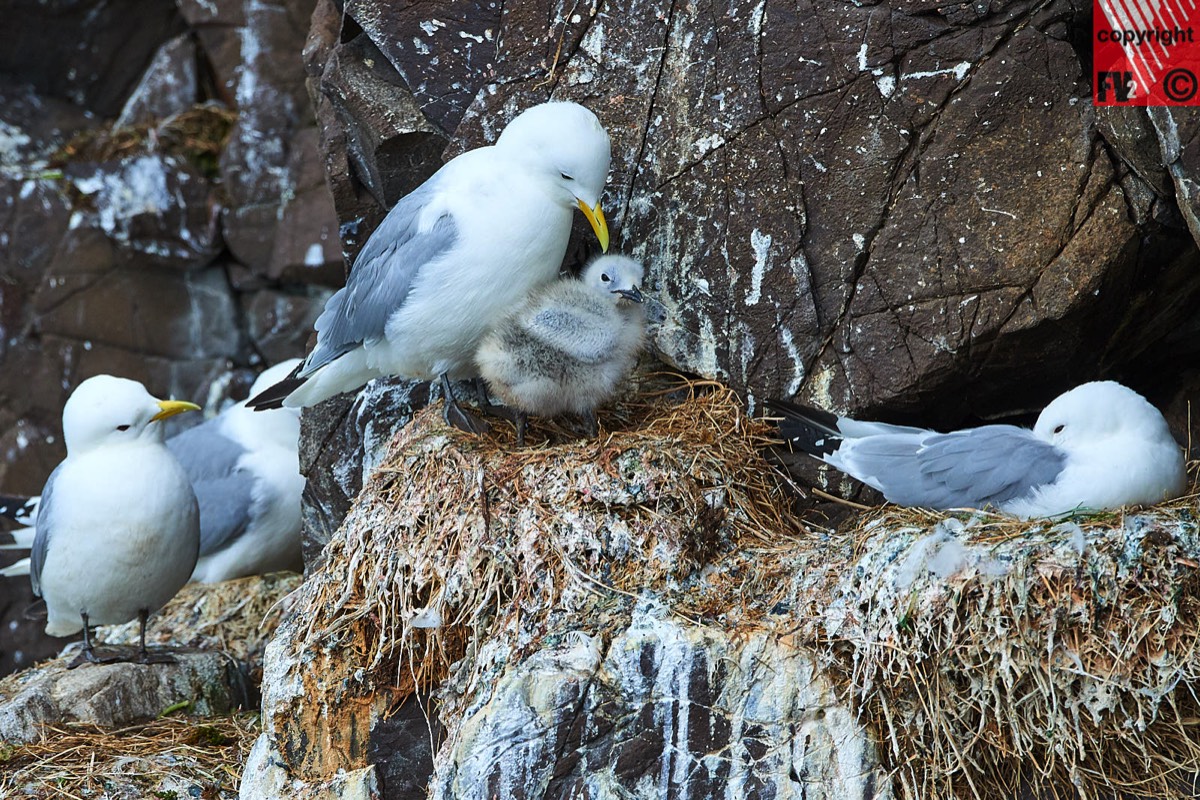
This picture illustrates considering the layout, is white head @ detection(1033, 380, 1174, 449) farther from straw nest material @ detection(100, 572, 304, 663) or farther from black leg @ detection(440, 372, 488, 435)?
straw nest material @ detection(100, 572, 304, 663)

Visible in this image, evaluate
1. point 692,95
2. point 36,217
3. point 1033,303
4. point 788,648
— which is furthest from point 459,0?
point 36,217

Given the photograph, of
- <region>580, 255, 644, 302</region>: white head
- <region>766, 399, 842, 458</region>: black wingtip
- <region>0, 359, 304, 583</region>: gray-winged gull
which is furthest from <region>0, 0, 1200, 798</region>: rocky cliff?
<region>0, 359, 304, 583</region>: gray-winged gull

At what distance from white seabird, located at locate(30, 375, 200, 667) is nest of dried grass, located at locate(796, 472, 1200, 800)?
246 cm

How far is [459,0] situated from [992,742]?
2890 mm

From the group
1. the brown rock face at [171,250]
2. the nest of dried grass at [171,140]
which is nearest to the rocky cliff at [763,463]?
the brown rock face at [171,250]

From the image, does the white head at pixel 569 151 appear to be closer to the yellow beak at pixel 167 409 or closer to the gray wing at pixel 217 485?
the yellow beak at pixel 167 409

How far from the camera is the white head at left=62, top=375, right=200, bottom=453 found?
14.7ft

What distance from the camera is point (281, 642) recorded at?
144 inches

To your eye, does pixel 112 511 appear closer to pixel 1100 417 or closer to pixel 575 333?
pixel 575 333

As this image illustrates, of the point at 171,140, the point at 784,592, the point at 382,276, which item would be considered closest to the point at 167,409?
the point at 382,276

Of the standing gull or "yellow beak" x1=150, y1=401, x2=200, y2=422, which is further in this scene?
the standing gull

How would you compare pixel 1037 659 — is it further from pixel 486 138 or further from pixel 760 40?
pixel 486 138

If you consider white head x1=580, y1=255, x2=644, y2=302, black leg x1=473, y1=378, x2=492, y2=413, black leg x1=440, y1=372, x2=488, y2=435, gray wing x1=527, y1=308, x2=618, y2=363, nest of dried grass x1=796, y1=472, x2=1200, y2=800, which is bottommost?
nest of dried grass x1=796, y1=472, x2=1200, y2=800

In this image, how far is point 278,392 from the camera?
14.2ft
